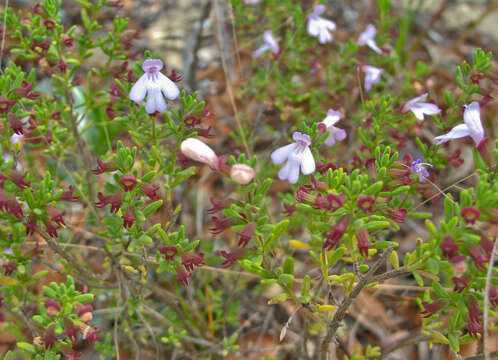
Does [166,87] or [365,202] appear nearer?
[365,202]

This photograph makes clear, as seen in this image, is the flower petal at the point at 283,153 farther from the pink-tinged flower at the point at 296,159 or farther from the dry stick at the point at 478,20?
the dry stick at the point at 478,20

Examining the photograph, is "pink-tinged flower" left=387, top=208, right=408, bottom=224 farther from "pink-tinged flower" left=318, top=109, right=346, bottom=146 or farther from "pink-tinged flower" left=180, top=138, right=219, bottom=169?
"pink-tinged flower" left=180, top=138, right=219, bottom=169

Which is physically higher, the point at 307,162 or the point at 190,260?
the point at 307,162

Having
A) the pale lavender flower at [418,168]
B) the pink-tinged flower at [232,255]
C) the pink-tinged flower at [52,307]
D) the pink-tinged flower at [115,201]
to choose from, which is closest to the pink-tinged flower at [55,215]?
the pink-tinged flower at [115,201]

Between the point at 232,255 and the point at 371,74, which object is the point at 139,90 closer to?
the point at 232,255

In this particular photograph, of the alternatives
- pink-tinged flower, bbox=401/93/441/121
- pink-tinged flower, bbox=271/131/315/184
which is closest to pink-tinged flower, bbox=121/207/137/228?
pink-tinged flower, bbox=271/131/315/184

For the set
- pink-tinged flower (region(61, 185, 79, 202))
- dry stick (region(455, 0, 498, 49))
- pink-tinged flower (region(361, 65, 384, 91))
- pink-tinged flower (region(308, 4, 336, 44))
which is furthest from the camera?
dry stick (region(455, 0, 498, 49))

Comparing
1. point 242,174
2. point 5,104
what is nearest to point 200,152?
point 242,174
